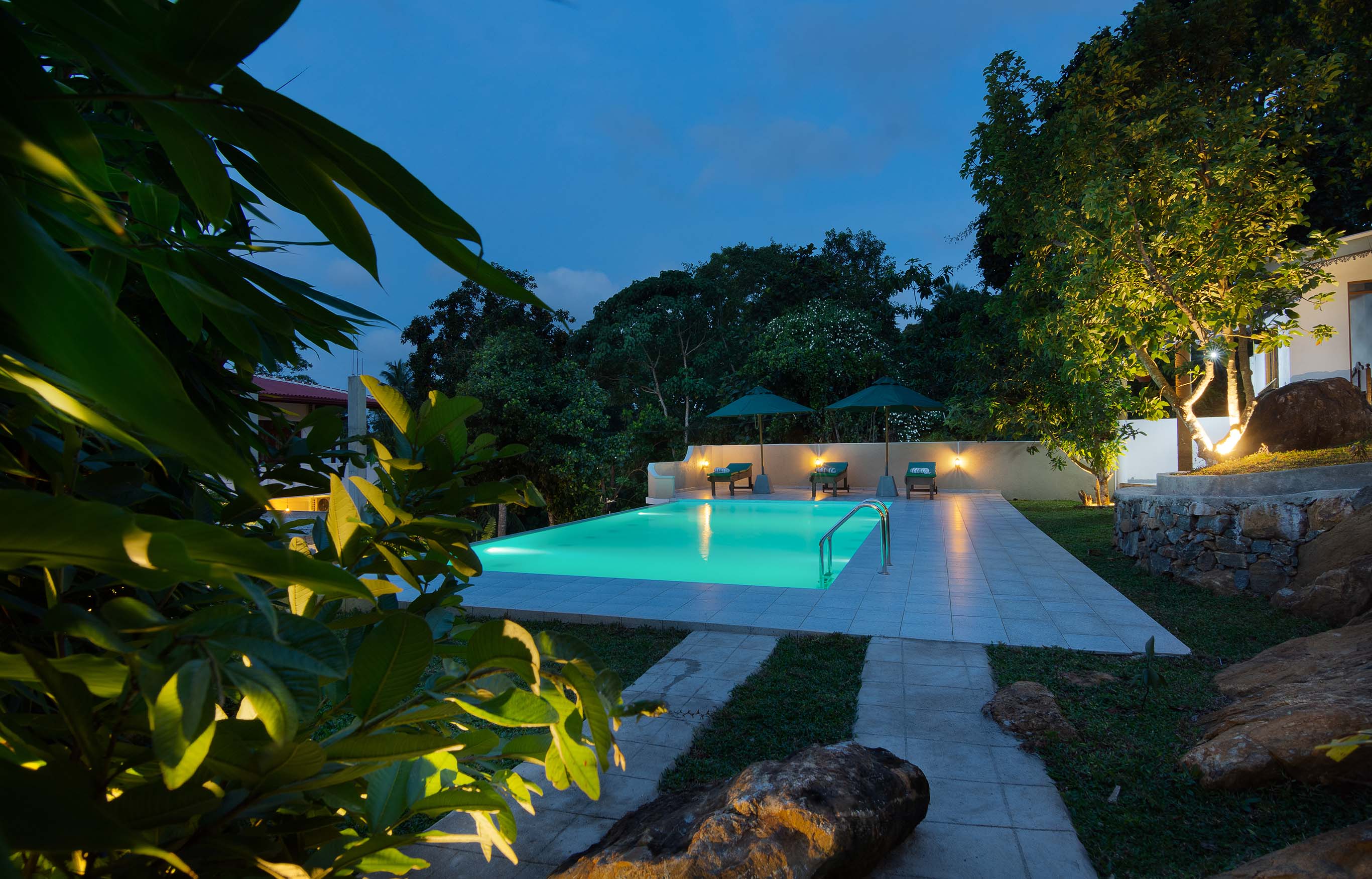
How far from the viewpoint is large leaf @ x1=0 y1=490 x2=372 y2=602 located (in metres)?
0.31

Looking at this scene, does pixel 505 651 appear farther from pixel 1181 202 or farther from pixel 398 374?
pixel 398 374

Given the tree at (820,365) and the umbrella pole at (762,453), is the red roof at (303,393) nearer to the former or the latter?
the umbrella pole at (762,453)

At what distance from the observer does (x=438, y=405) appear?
0.98 m

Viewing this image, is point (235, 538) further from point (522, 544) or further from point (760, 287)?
point (760, 287)

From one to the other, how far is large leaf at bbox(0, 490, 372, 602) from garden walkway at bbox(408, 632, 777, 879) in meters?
2.09

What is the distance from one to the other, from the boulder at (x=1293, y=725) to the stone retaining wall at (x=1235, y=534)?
2959 mm

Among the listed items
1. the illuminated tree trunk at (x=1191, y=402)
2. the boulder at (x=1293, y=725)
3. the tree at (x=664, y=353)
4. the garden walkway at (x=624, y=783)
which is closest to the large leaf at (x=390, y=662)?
the garden walkway at (x=624, y=783)

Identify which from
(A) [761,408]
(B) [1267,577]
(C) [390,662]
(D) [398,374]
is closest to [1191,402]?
(B) [1267,577]

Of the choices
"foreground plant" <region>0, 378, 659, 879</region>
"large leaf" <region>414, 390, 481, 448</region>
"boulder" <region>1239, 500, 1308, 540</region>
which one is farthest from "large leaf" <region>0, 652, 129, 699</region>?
"boulder" <region>1239, 500, 1308, 540</region>

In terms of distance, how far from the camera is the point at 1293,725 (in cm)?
314

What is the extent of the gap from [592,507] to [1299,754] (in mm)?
13504

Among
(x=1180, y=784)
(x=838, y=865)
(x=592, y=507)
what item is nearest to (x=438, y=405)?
(x=838, y=865)

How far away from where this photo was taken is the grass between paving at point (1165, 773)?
106 inches

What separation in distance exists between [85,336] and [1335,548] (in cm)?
809
